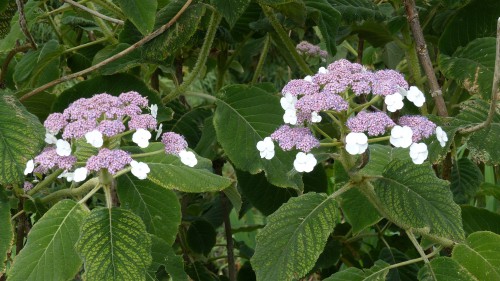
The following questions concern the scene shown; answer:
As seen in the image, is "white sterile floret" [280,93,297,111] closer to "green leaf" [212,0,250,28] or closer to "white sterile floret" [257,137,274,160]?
"white sterile floret" [257,137,274,160]

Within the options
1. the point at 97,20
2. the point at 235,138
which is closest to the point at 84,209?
the point at 235,138

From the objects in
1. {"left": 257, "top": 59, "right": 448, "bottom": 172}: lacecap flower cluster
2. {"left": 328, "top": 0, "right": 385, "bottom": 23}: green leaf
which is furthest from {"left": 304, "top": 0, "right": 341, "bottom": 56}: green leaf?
{"left": 257, "top": 59, "right": 448, "bottom": 172}: lacecap flower cluster

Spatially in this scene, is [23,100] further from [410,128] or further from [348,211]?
[410,128]

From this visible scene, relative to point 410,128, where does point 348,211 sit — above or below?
below

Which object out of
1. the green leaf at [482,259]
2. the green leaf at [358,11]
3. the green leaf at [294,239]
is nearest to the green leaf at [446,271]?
the green leaf at [482,259]

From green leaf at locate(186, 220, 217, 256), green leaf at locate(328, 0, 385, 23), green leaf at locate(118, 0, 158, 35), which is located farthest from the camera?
green leaf at locate(186, 220, 217, 256)

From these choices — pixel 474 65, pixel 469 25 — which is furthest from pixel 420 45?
pixel 469 25

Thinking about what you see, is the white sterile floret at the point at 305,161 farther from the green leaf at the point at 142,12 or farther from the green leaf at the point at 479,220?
the green leaf at the point at 479,220
